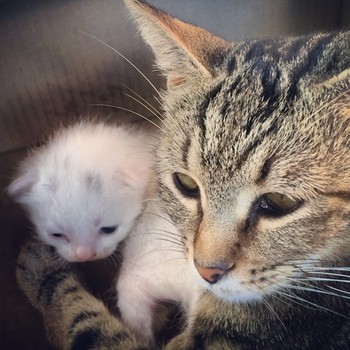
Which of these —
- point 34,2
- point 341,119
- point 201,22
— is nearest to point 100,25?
point 34,2

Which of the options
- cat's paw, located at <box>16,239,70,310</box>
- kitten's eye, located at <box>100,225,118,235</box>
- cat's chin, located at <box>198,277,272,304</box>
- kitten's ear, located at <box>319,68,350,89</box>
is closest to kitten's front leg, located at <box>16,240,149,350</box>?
cat's paw, located at <box>16,239,70,310</box>

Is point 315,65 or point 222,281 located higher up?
point 315,65

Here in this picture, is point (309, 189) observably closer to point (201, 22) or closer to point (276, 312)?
point (276, 312)

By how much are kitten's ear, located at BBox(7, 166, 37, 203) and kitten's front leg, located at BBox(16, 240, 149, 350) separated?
172mm

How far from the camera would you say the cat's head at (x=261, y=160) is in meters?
0.94

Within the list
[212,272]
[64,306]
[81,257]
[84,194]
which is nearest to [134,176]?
[84,194]

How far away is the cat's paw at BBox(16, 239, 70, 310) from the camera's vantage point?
1466 mm

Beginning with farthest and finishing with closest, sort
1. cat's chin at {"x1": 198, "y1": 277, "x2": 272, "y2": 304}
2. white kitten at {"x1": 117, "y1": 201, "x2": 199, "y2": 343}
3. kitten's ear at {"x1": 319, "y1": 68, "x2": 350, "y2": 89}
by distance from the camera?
1. white kitten at {"x1": 117, "y1": 201, "x2": 199, "y2": 343}
2. cat's chin at {"x1": 198, "y1": 277, "x2": 272, "y2": 304}
3. kitten's ear at {"x1": 319, "y1": 68, "x2": 350, "y2": 89}

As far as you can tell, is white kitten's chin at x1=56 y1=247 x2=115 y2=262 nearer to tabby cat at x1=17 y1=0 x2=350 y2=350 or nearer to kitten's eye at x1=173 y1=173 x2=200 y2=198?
tabby cat at x1=17 y1=0 x2=350 y2=350

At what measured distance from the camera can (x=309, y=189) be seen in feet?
3.06

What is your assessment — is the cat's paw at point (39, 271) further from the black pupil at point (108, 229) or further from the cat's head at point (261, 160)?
the cat's head at point (261, 160)

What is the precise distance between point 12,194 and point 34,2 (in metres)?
0.55

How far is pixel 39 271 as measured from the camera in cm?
149

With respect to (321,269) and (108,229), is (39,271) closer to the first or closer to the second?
(108,229)
